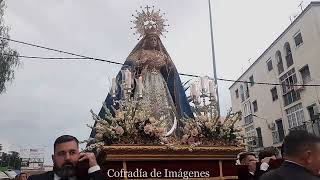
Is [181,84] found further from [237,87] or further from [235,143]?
[237,87]

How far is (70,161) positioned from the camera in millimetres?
2604

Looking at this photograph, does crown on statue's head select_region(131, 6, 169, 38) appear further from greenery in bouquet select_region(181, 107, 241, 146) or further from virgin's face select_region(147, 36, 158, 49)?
greenery in bouquet select_region(181, 107, 241, 146)

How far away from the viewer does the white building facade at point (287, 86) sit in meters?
20.4

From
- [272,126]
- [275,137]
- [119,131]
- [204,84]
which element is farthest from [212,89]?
[272,126]

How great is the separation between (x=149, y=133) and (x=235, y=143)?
1.04 meters

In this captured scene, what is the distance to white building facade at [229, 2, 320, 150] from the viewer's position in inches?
805

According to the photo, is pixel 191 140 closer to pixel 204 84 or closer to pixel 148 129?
pixel 148 129

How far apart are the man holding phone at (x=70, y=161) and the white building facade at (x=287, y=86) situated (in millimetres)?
14924

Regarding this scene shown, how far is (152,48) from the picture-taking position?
746 cm

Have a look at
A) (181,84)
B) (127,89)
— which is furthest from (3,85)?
(127,89)

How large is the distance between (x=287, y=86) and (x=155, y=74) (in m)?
17.5

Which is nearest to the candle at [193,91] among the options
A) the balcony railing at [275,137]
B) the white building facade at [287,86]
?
the white building facade at [287,86]

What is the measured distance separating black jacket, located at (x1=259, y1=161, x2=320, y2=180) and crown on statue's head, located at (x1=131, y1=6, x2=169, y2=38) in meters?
5.60

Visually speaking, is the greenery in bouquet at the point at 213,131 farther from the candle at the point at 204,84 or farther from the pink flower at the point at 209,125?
the candle at the point at 204,84
